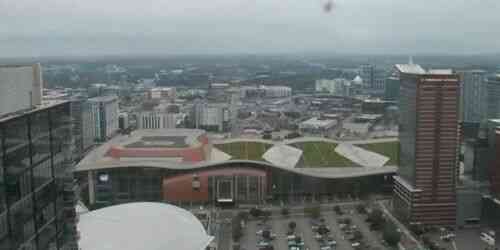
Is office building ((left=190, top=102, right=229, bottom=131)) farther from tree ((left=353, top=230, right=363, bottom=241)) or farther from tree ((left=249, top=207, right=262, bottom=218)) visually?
tree ((left=353, top=230, right=363, bottom=241))

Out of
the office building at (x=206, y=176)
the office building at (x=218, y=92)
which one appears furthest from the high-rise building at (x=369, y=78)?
the office building at (x=206, y=176)

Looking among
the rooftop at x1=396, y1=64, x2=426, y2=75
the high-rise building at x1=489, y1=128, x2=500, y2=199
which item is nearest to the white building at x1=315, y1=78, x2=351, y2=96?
the rooftop at x1=396, y1=64, x2=426, y2=75

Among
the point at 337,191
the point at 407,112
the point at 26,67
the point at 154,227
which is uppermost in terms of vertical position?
the point at 26,67

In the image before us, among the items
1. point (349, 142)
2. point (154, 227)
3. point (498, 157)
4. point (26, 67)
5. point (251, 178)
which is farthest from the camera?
point (349, 142)

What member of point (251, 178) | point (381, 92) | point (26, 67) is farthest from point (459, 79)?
point (381, 92)

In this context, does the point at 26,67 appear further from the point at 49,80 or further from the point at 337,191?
the point at 49,80

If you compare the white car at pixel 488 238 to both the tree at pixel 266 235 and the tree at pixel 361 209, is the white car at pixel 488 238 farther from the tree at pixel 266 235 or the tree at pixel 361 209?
the tree at pixel 266 235

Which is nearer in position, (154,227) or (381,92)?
(154,227)
